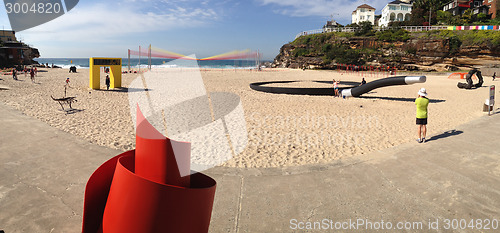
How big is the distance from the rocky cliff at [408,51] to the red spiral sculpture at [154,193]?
55.9 m

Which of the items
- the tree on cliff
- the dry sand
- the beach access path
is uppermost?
the tree on cliff

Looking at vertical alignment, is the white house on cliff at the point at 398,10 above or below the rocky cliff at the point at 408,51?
above

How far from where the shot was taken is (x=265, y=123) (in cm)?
1039

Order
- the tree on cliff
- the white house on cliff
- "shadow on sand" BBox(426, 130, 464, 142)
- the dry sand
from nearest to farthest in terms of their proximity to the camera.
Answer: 1. the dry sand
2. "shadow on sand" BBox(426, 130, 464, 142)
3. the tree on cliff
4. the white house on cliff

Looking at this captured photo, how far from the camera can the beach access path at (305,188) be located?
3.87 meters

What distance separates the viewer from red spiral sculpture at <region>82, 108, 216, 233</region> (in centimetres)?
178

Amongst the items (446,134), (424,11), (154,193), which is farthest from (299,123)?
(424,11)

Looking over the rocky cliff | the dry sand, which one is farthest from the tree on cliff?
the dry sand

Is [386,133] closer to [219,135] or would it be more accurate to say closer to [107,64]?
[219,135]

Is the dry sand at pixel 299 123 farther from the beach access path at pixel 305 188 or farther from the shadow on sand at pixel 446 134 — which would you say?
the beach access path at pixel 305 188

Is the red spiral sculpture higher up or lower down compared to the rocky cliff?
lower down

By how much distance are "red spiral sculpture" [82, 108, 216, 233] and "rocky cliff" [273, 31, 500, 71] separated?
55948 mm
